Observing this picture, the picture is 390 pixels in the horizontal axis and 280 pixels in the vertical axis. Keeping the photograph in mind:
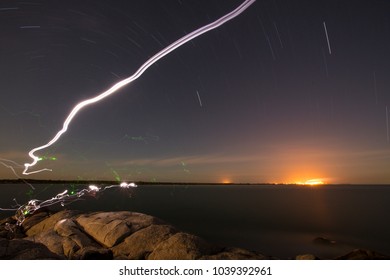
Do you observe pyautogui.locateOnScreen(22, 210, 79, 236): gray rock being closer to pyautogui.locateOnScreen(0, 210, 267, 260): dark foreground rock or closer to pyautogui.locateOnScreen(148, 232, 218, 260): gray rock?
pyautogui.locateOnScreen(0, 210, 267, 260): dark foreground rock

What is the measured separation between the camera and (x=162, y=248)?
1302 centimetres

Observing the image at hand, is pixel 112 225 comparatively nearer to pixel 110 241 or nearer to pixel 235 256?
pixel 110 241

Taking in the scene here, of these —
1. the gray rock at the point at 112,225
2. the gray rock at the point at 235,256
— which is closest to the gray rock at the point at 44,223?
the gray rock at the point at 112,225

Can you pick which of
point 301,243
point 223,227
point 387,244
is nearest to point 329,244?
point 301,243

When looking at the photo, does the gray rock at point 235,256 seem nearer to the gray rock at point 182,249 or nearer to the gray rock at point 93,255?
the gray rock at point 182,249

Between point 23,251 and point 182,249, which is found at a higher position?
point 182,249

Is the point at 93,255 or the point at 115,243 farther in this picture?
the point at 115,243

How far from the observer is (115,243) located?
48.2 feet

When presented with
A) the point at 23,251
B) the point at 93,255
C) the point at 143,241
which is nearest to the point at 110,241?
the point at 143,241

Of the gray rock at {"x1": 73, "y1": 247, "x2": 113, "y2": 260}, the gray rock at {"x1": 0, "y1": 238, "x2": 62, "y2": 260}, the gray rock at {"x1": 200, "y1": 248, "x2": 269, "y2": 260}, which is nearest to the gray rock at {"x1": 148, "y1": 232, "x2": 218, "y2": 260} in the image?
the gray rock at {"x1": 200, "y1": 248, "x2": 269, "y2": 260}

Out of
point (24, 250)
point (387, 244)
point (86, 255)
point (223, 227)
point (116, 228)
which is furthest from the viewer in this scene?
point (223, 227)

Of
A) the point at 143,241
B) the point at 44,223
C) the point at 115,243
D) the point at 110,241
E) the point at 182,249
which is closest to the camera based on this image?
the point at 182,249
